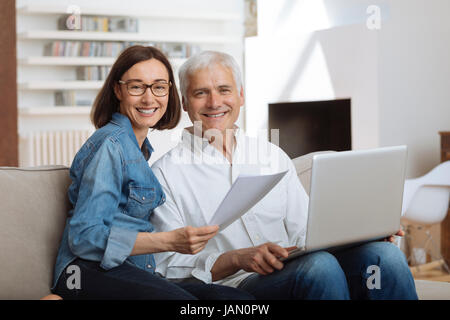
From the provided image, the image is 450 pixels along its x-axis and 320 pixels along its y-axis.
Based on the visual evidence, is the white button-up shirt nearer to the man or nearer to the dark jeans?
the man

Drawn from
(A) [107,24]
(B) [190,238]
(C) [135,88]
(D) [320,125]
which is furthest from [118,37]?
(B) [190,238]

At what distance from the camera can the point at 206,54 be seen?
1774mm

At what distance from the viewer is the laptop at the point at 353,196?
131cm

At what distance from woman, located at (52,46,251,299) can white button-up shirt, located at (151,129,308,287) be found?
7 cm

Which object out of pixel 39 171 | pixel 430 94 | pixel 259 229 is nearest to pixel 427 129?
pixel 430 94

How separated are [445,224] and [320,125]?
116 cm

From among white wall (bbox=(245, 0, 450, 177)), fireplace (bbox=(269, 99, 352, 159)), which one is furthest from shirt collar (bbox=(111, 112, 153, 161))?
white wall (bbox=(245, 0, 450, 177))

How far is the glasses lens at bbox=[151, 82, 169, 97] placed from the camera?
1.64 meters

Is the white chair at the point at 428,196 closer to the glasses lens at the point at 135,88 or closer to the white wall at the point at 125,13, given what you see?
the glasses lens at the point at 135,88

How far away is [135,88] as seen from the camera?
5.36ft

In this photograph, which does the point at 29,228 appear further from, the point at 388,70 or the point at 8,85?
the point at 388,70

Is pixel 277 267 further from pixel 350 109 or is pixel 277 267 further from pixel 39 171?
pixel 350 109

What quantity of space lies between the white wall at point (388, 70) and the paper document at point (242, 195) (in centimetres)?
311

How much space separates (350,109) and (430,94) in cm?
61
